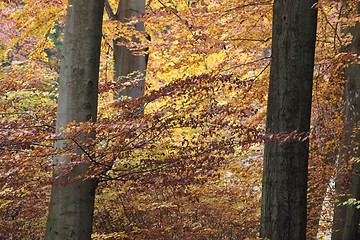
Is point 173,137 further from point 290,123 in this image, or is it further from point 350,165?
point 290,123

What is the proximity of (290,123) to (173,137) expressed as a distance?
11.5ft

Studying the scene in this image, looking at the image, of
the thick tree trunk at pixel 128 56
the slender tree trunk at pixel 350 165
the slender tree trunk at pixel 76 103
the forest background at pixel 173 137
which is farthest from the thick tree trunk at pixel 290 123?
the thick tree trunk at pixel 128 56

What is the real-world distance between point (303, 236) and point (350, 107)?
12.4ft

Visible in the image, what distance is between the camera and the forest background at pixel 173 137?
13.1 ft

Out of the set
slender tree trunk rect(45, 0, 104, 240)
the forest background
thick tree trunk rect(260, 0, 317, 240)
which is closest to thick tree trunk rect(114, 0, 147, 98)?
the forest background

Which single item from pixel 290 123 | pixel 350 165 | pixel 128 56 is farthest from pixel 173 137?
pixel 290 123

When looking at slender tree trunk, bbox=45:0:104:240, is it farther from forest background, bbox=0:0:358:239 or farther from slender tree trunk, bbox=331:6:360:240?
slender tree trunk, bbox=331:6:360:240

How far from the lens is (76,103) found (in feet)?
13.2

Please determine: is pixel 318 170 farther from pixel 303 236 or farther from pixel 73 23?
pixel 73 23

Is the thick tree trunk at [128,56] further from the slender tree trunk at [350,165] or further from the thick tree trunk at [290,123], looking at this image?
the thick tree trunk at [290,123]

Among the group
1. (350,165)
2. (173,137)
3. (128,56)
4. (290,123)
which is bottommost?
(350,165)

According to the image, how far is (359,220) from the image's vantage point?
21.7 ft

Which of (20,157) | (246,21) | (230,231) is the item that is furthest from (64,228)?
(246,21)

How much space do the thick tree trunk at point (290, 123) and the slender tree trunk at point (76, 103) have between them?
1.97 m
